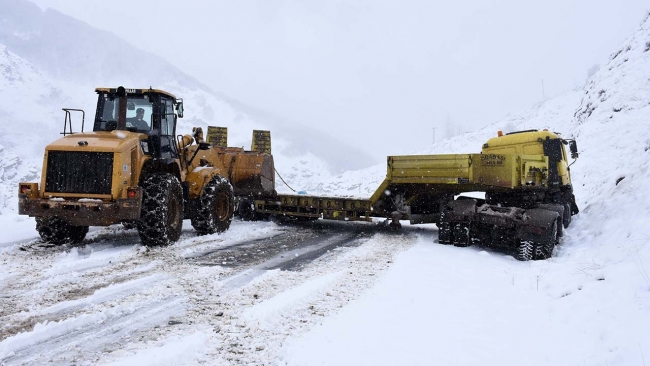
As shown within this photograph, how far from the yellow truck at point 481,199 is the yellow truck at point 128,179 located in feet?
10.7

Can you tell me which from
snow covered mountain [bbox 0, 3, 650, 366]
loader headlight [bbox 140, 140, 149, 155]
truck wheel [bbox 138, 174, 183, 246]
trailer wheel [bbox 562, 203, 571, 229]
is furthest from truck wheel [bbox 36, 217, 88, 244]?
trailer wheel [bbox 562, 203, 571, 229]

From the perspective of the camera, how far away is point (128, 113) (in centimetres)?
796

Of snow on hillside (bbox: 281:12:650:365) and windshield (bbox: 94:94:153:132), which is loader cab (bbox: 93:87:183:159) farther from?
snow on hillside (bbox: 281:12:650:365)

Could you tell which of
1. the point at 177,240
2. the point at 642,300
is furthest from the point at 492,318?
the point at 177,240

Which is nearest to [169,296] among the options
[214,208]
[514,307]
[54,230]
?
[514,307]

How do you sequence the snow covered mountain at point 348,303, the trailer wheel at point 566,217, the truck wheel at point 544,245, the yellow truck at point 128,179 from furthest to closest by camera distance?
the trailer wheel at point 566,217
the truck wheel at point 544,245
the yellow truck at point 128,179
the snow covered mountain at point 348,303

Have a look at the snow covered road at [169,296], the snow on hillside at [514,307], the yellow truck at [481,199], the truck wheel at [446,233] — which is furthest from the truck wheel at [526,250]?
the snow covered road at [169,296]

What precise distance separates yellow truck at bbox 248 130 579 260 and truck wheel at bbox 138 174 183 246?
198 inches

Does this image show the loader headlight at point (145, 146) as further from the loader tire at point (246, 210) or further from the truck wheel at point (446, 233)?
the truck wheel at point (446, 233)

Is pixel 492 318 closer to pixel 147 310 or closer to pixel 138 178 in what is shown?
pixel 147 310

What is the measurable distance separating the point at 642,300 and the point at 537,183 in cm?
569

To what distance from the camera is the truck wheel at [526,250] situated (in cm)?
763

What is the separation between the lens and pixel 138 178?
726cm

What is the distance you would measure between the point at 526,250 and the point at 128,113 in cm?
787
